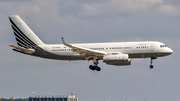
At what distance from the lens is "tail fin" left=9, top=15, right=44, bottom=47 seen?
96.8 m

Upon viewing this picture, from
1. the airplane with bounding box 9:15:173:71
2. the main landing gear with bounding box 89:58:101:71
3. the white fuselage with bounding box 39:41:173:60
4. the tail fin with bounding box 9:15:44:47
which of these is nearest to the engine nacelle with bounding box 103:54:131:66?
the airplane with bounding box 9:15:173:71

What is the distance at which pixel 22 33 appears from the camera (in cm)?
9850

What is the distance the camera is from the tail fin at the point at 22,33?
318 ft

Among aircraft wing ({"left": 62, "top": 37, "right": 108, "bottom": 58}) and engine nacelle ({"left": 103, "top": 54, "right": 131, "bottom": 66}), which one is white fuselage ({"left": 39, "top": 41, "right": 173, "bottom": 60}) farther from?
aircraft wing ({"left": 62, "top": 37, "right": 108, "bottom": 58})

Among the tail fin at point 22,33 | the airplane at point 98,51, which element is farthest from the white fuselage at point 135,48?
the tail fin at point 22,33

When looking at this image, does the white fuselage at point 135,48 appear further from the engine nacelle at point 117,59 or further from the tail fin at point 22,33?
the tail fin at point 22,33

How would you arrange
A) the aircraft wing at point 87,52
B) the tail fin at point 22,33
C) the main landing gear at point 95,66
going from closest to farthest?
1. the aircraft wing at point 87,52
2. the main landing gear at point 95,66
3. the tail fin at point 22,33

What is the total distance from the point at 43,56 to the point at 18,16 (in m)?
12.8

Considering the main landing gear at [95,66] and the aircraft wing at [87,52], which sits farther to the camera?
the main landing gear at [95,66]

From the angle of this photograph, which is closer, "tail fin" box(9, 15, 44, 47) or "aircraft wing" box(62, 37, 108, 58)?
"aircraft wing" box(62, 37, 108, 58)

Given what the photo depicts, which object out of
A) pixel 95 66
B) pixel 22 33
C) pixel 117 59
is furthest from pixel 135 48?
pixel 22 33

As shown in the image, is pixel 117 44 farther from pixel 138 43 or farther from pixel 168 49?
pixel 168 49

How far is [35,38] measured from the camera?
320 ft

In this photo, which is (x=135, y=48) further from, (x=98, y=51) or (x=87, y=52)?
(x=87, y=52)
